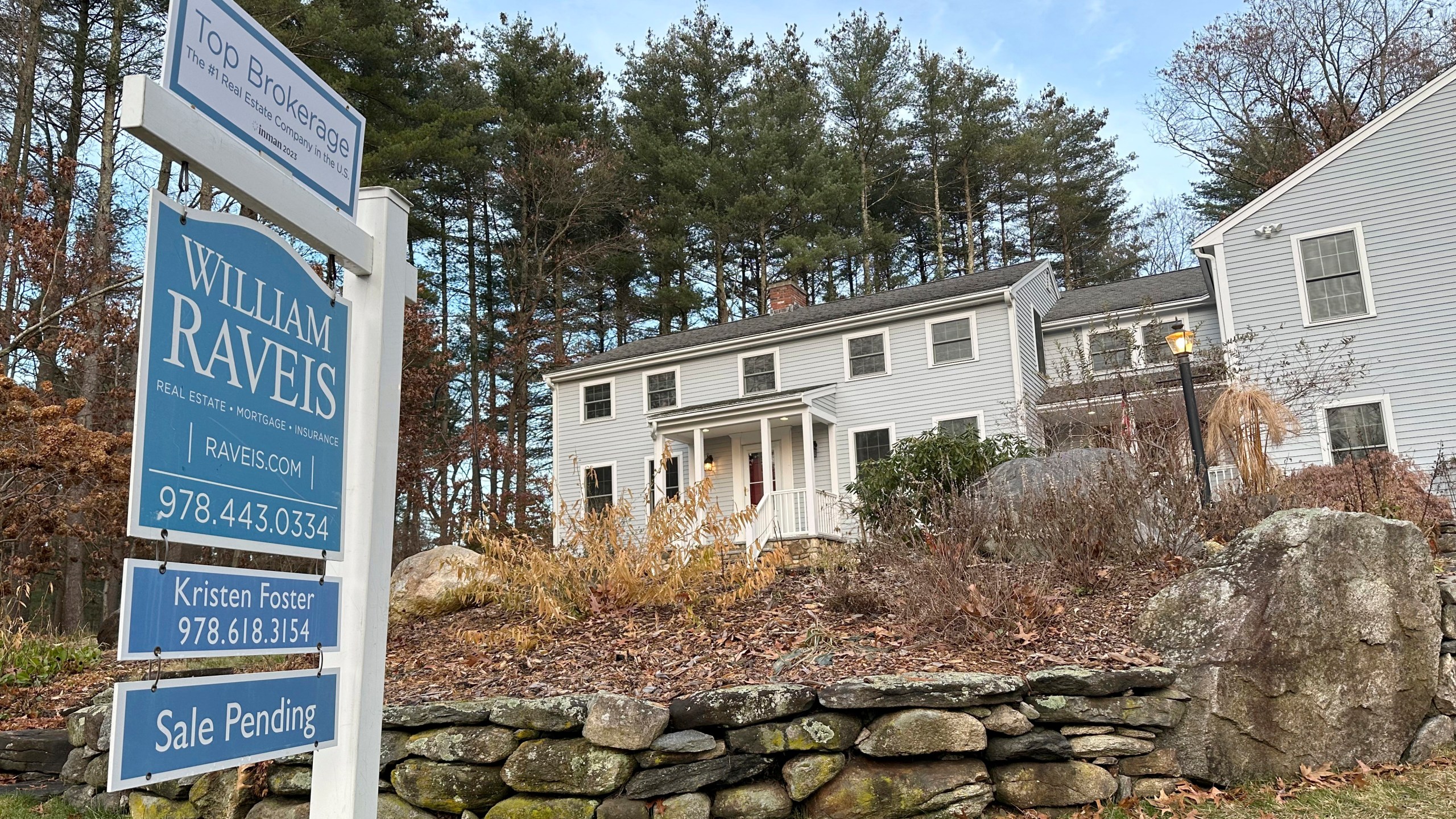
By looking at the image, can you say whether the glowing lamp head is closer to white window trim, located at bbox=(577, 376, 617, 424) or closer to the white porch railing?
the white porch railing

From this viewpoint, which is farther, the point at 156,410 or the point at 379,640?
the point at 379,640

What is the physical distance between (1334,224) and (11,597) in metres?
17.1

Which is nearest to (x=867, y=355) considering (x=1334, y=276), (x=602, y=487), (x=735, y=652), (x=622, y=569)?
(x=602, y=487)

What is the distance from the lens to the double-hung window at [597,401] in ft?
65.2

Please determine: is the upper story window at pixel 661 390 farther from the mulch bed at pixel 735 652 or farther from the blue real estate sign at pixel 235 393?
the blue real estate sign at pixel 235 393

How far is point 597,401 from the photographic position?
20016mm

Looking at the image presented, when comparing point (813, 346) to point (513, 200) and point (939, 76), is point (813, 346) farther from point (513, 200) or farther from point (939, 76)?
point (939, 76)

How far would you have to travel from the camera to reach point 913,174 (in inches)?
1160

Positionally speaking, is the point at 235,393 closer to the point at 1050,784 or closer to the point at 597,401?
the point at 1050,784

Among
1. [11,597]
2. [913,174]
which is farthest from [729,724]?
[913,174]

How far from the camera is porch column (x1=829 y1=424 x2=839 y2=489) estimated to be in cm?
1725

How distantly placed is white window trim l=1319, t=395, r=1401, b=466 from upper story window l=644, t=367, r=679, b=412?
1090cm

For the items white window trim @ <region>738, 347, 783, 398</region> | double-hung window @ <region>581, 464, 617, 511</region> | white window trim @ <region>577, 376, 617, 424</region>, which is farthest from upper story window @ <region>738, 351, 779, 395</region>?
double-hung window @ <region>581, 464, 617, 511</region>

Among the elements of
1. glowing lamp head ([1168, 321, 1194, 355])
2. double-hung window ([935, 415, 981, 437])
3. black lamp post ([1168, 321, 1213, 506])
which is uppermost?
double-hung window ([935, 415, 981, 437])
